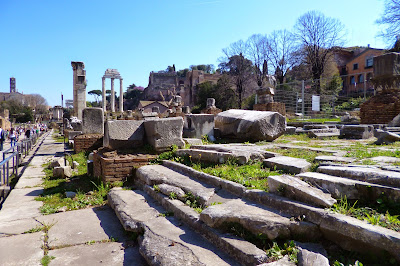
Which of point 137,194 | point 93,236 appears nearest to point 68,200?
point 137,194

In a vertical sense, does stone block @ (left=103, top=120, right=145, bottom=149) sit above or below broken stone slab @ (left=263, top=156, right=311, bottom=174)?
above

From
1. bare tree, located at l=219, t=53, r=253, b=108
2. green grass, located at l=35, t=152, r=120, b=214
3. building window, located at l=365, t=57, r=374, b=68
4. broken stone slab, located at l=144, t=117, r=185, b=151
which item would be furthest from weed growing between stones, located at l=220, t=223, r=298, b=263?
building window, located at l=365, t=57, r=374, b=68

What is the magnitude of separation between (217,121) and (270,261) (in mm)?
5770

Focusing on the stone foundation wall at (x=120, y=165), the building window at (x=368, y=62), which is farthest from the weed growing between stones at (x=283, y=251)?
the building window at (x=368, y=62)

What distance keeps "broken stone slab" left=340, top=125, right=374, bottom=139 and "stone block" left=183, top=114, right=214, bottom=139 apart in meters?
3.26

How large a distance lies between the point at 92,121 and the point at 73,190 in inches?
178

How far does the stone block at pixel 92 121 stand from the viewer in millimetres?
9133

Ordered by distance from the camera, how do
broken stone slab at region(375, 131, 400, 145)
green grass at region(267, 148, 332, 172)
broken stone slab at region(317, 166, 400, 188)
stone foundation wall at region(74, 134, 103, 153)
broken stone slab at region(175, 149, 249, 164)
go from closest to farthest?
broken stone slab at region(317, 166, 400, 188) → green grass at region(267, 148, 332, 172) → broken stone slab at region(175, 149, 249, 164) → broken stone slab at region(375, 131, 400, 145) → stone foundation wall at region(74, 134, 103, 153)

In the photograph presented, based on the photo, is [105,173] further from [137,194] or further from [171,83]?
[171,83]

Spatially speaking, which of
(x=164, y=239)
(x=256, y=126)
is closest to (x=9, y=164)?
(x=256, y=126)

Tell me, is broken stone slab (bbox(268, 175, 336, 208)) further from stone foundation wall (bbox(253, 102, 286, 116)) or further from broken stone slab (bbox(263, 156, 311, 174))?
stone foundation wall (bbox(253, 102, 286, 116))

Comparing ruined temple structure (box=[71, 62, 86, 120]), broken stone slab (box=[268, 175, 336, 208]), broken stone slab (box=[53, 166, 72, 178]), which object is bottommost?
broken stone slab (box=[53, 166, 72, 178])

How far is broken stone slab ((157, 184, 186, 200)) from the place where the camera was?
331cm

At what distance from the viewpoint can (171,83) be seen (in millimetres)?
72312
